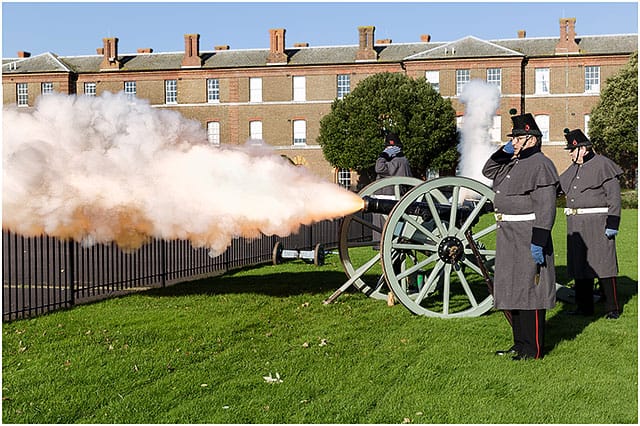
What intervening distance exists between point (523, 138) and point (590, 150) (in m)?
2.48

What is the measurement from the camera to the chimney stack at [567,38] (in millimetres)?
47469

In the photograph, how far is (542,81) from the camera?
4794cm

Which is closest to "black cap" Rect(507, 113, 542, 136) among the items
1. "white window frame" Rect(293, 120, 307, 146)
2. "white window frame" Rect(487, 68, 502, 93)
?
"white window frame" Rect(487, 68, 502, 93)

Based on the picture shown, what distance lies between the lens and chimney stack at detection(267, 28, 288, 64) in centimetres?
Result: 5009

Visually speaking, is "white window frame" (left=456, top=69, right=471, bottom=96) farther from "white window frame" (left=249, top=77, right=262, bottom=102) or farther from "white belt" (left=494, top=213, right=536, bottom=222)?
"white belt" (left=494, top=213, right=536, bottom=222)

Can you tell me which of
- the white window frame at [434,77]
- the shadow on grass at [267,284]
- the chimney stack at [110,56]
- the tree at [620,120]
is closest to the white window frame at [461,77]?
the white window frame at [434,77]

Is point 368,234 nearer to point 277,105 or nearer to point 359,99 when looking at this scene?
point 359,99

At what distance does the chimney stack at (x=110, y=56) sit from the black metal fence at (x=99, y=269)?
39746 mm

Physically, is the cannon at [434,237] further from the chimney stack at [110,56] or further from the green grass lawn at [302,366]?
the chimney stack at [110,56]

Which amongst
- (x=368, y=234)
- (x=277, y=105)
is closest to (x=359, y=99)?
(x=277, y=105)

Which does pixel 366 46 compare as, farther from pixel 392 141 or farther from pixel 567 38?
pixel 392 141

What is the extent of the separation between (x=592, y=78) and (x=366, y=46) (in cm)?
1475

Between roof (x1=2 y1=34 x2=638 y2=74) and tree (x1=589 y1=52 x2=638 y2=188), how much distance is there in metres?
4.26

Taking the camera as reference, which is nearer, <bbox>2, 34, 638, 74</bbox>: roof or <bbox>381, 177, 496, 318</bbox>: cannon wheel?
<bbox>381, 177, 496, 318</bbox>: cannon wheel
